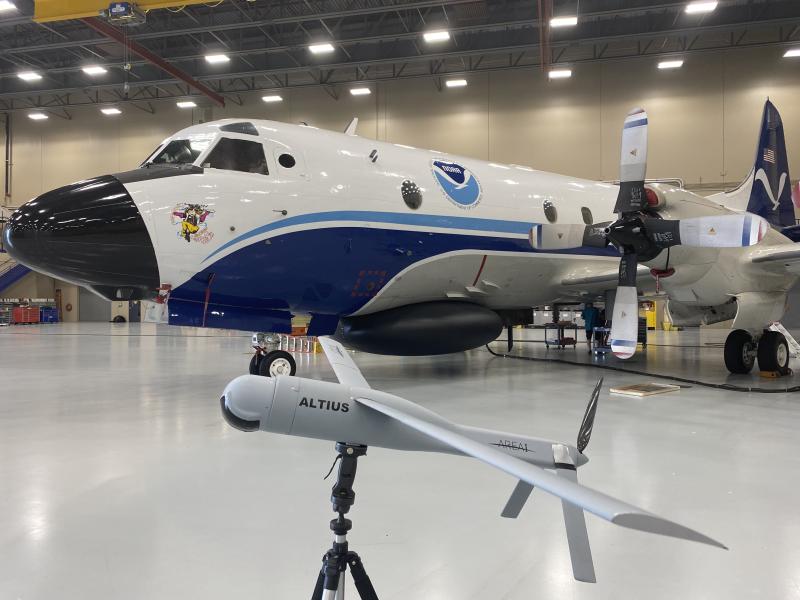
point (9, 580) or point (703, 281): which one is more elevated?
point (703, 281)

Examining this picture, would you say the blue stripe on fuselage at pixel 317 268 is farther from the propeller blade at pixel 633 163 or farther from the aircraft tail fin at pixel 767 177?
the aircraft tail fin at pixel 767 177

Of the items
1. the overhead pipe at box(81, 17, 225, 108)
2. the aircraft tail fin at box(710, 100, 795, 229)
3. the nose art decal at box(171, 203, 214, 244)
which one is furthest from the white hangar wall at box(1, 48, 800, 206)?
the nose art decal at box(171, 203, 214, 244)

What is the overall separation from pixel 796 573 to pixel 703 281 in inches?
251

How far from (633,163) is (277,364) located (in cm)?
522

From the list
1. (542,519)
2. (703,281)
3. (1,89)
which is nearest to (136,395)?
(542,519)

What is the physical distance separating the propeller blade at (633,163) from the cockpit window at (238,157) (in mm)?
4470

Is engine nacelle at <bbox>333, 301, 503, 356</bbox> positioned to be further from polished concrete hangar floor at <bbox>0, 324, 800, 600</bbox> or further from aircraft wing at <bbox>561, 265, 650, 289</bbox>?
aircraft wing at <bbox>561, 265, 650, 289</bbox>

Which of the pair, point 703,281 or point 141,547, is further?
point 703,281

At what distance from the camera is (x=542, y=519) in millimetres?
3049

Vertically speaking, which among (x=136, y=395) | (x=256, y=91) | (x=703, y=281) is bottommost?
(x=136, y=395)

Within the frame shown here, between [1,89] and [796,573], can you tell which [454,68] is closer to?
[1,89]

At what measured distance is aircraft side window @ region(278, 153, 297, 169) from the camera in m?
6.96

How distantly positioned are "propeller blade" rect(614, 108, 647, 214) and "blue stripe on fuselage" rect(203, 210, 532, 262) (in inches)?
81.6

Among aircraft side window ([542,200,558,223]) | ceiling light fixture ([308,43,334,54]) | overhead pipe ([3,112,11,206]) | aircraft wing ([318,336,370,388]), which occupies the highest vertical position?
ceiling light fixture ([308,43,334,54])
